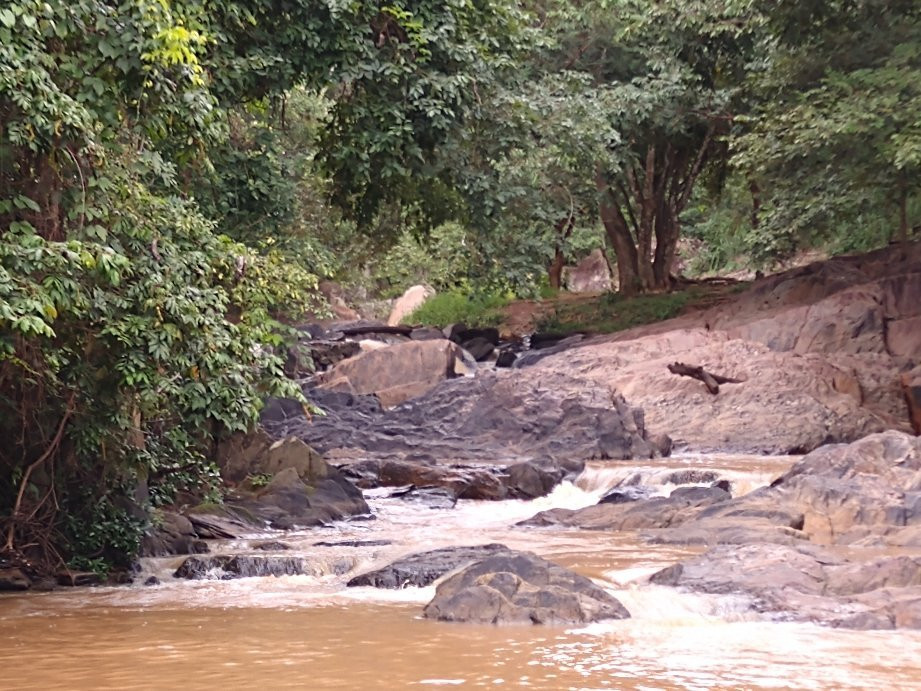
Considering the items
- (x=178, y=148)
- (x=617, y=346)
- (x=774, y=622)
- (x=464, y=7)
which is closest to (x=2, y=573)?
(x=178, y=148)

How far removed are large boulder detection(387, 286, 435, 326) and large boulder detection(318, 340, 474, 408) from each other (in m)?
13.3

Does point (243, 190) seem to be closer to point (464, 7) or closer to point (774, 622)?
point (464, 7)

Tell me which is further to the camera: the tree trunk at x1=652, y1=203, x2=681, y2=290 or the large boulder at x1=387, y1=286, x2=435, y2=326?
the large boulder at x1=387, y1=286, x2=435, y2=326

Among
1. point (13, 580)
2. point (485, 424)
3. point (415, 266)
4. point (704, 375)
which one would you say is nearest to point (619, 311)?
point (704, 375)

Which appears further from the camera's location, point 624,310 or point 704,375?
point 624,310

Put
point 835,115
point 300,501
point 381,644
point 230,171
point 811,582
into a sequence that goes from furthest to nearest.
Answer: point 835,115 < point 300,501 < point 230,171 < point 811,582 < point 381,644

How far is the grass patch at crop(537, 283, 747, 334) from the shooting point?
1110 inches

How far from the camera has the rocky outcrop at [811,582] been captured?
7.50 metres

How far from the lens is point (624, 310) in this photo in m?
29.5

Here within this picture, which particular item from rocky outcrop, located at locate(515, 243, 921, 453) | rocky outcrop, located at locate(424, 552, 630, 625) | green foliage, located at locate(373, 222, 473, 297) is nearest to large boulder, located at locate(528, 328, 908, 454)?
rocky outcrop, located at locate(515, 243, 921, 453)

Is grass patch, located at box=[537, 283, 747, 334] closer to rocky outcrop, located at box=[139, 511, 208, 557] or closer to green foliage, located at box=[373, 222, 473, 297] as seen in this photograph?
green foliage, located at box=[373, 222, 473, 297]

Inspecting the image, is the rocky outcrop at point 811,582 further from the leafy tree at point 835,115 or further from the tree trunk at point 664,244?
the tree trunk at point 664,244

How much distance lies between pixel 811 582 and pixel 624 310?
21.4 metres

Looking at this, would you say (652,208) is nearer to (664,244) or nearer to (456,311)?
(664,244)
